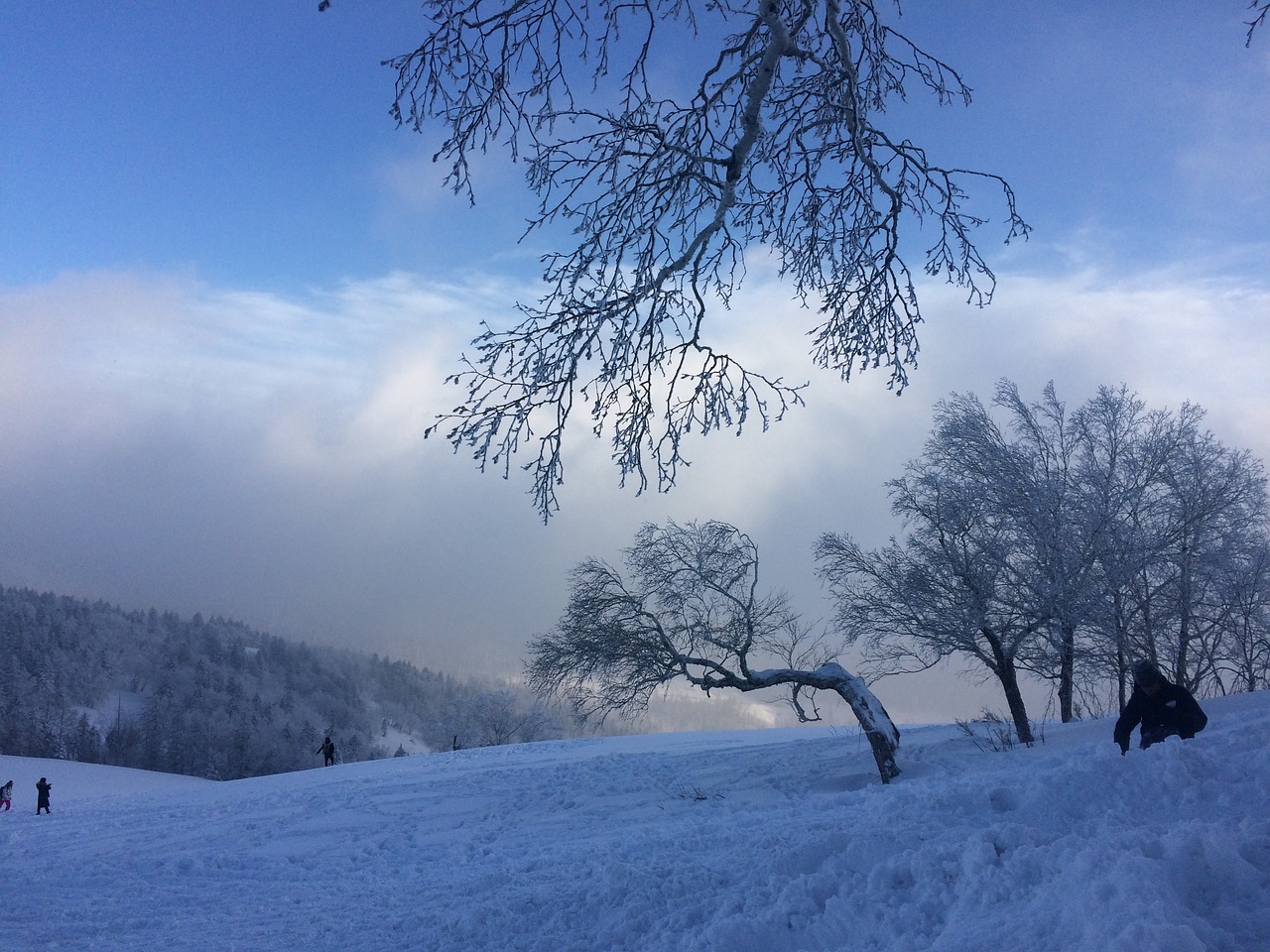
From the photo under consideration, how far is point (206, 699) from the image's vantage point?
324 feet

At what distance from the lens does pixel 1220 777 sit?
460 centimetres

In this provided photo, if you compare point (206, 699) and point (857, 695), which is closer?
point (857, 695)

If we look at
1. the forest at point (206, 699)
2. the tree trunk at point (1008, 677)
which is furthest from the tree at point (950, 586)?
the forest at point (206, 699)

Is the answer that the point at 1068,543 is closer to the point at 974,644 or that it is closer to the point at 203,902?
the point at 974,644

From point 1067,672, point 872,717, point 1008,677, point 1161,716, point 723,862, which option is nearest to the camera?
point 723,862

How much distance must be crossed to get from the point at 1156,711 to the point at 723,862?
438 cm

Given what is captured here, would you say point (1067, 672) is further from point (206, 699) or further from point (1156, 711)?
point (206, 699)

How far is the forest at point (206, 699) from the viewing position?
77.4m

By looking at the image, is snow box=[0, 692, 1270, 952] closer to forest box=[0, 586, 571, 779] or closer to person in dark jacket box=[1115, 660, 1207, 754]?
person in dark jacket box=[1115, 660, 1207, 754]

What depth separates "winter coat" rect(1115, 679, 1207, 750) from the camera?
666 cm

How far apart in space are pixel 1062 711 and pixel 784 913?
17730 millimetres

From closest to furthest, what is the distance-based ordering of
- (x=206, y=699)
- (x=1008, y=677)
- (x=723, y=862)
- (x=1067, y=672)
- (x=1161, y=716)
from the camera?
(x=723, y=862), (x=1161, y=716), (x=1008, y=677), (x=1067, y=672), (x=206, y=699)

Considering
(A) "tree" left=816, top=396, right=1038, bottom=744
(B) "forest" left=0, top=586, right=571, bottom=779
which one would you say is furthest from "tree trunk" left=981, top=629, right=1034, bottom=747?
(B) "forest" left=0, top=586, right=571, bottom=779

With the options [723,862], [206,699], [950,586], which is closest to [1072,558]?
[950,586]
